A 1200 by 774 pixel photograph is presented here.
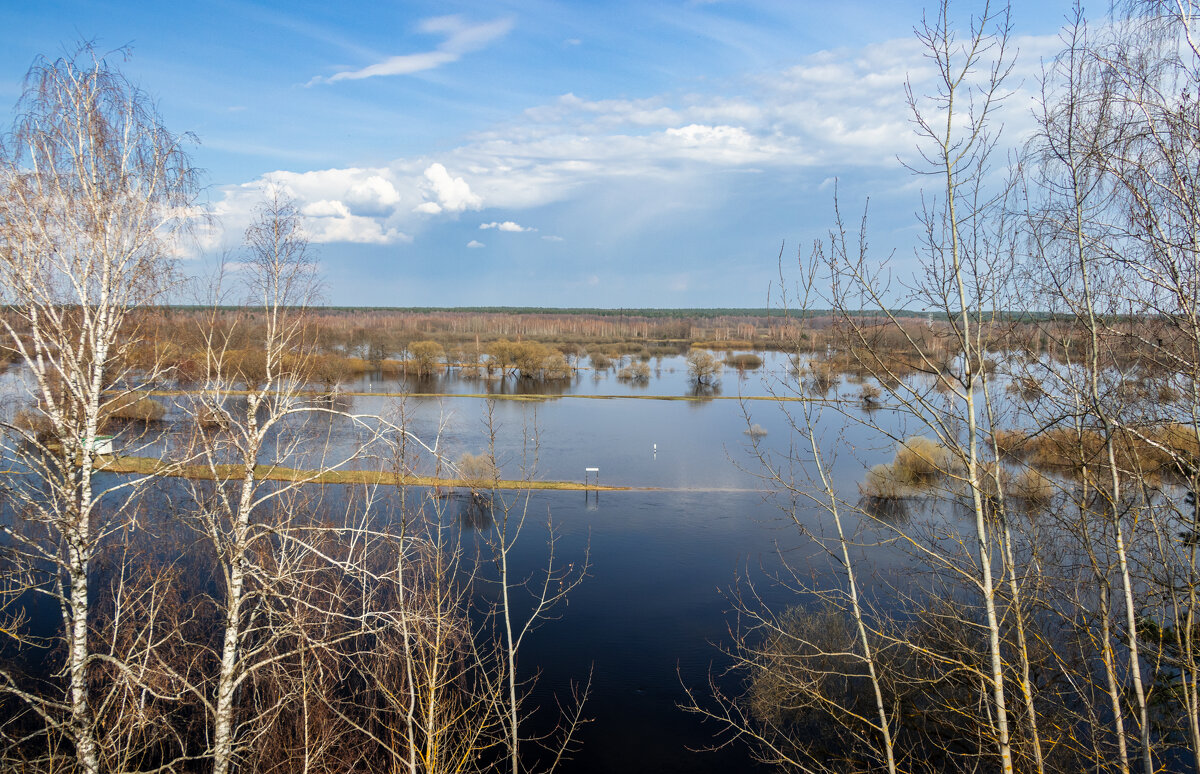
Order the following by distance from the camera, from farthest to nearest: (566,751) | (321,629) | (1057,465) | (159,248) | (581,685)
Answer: (1057,465) → (581,685) → (321,629) → (566,751) → (159,248)

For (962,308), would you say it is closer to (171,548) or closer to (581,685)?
(581,685)

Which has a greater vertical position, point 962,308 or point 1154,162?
point 1154,162

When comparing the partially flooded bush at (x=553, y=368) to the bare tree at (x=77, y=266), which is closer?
the bare tree at (x=77, y=266)

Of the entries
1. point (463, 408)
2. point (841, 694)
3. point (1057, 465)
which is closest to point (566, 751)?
point (841, 694)

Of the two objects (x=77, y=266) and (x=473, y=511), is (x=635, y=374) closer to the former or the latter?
(x=473, y=511)

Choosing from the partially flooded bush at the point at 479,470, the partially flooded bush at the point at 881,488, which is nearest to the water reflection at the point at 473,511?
the partially flooded bush at the point at 479,470

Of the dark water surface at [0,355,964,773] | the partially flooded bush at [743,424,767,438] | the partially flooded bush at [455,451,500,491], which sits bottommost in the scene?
the dark water surface at [0,355,964,773]

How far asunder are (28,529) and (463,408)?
1090 inches

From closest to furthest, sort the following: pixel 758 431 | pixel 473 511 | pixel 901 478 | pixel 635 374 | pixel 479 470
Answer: pixel 473 511 → pixel 901 478 → pixel 479 470 → pixel 758 431 → pixel 635 374

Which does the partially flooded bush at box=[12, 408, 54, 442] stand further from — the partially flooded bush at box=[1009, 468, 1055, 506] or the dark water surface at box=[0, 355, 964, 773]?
the partially flooded bush at box=[1009, 468, 1055, 506]

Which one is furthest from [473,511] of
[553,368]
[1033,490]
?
[553,368]

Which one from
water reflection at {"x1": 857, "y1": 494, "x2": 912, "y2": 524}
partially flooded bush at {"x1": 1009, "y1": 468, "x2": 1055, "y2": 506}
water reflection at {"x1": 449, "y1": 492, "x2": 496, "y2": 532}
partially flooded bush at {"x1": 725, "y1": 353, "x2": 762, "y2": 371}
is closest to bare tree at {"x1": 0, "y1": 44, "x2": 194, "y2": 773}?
partially flooded bush at {"x1": 1009, "y1": 468, "x2": 1055, "y2": 506}

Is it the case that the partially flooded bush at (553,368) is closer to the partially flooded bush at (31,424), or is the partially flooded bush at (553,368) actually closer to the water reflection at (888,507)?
the water reflection at (888,507)

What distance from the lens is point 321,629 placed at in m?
13.6
